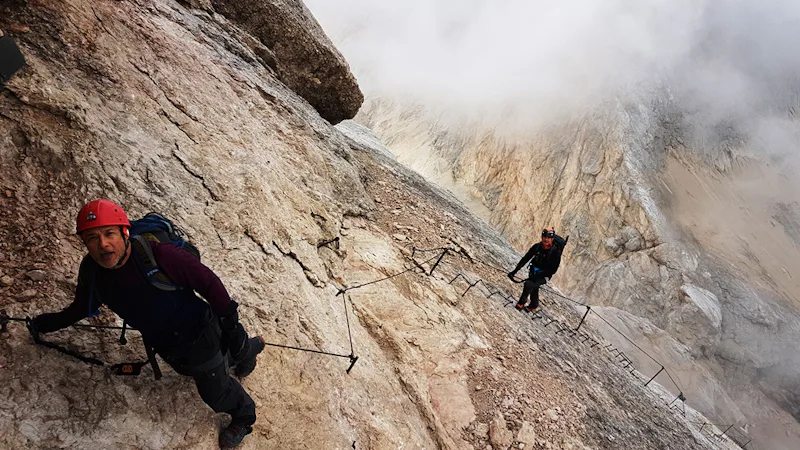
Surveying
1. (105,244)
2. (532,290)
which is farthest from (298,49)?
(105,244)

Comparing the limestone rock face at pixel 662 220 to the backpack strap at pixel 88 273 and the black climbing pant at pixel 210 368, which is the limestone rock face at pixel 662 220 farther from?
the backpack strap at pixel 88 273

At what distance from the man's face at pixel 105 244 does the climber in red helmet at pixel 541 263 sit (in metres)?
7.35

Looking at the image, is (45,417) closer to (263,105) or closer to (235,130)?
(235,130)

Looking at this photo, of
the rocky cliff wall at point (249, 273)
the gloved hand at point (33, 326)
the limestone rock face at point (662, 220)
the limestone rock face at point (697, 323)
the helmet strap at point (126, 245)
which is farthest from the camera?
the limestone rock face at point (662, 220)

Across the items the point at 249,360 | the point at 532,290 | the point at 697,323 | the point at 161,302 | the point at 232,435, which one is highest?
the point at 697,323

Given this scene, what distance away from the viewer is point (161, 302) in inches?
112

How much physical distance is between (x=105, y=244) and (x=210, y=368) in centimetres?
123

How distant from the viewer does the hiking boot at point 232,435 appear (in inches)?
138

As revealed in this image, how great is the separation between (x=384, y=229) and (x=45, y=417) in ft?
21.5

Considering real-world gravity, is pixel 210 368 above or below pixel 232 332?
below

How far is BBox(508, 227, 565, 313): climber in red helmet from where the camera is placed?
8.55 meters

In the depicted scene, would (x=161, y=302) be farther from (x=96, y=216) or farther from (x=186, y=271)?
(x=96, y=216)

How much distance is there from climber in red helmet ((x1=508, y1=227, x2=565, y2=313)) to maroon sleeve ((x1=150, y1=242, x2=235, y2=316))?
22.5 ft

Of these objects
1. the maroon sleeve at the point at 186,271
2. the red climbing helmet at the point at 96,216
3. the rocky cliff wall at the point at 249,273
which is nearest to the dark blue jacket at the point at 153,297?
the maroon sleeve at the point at 186,271
